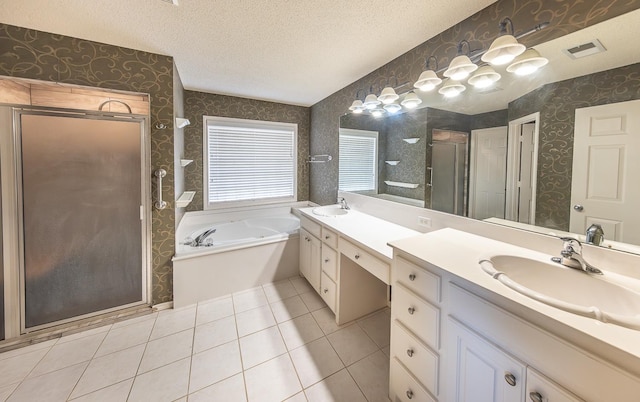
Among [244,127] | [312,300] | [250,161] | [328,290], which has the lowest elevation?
[312,300]

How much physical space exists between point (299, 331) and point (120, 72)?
8.56 feet

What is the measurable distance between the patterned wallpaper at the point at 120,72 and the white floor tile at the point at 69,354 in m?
0.47

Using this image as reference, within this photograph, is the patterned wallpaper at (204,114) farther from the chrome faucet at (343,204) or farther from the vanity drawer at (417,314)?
the vanity drawer at (417,314)

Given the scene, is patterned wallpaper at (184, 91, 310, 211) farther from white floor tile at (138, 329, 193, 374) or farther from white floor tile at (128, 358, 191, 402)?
white floor tile at (128, 358, 191, 402)

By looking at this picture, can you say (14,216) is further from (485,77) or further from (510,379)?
(485,77)

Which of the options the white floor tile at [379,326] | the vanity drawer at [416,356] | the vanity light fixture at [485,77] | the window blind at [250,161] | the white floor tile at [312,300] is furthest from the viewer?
the window blind at [250,161]

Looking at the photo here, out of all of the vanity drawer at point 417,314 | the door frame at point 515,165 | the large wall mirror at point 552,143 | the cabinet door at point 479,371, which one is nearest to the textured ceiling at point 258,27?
the large wall mirror at point 552,143

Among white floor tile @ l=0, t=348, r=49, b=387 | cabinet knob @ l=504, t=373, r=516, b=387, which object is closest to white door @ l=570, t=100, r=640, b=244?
cabinet knob @ l=504, t=373, r=516, b=387

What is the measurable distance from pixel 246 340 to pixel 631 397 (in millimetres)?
1944

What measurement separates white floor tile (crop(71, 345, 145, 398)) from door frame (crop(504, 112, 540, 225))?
263 cm

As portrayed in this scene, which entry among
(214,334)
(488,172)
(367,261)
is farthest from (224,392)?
(488,172)

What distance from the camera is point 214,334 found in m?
1.90

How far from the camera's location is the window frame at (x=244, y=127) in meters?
3.13

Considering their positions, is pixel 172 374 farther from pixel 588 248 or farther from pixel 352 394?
pixel 588 248
